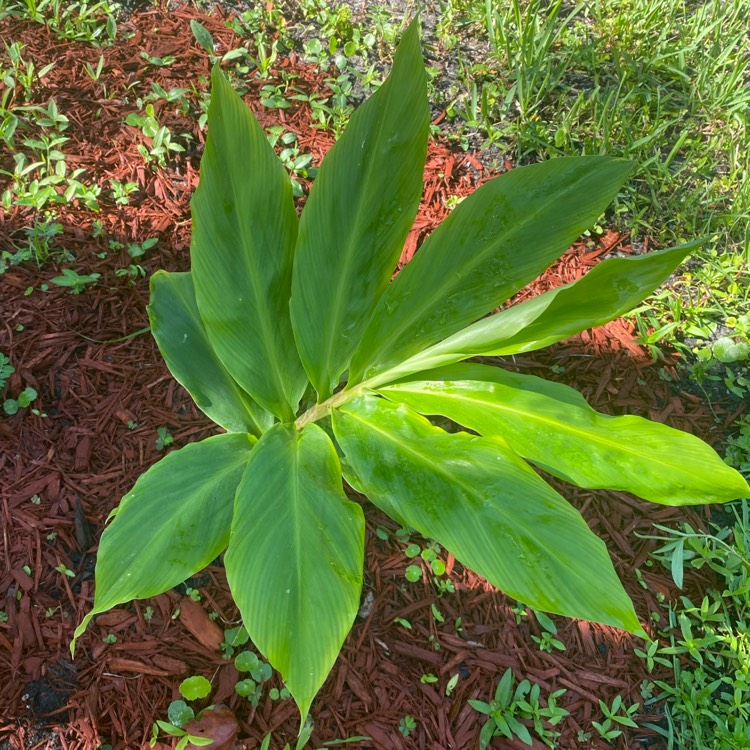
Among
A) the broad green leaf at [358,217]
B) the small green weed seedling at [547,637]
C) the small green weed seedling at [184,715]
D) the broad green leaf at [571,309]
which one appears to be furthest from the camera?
the small green weed seedling at [547,637]

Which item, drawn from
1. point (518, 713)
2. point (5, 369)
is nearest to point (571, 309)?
point (518, 713)

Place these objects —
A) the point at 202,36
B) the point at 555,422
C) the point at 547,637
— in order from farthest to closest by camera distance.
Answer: the point at 202,36 → the point at 547,637 → the point at 555,422

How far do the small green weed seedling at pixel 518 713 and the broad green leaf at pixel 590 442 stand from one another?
746 mm

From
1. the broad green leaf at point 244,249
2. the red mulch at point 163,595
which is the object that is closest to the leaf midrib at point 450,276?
the broad green leaf at point 244,249

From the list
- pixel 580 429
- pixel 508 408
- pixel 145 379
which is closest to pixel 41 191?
pixel 145 379

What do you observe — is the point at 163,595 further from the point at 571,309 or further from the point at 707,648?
the point at 707,648

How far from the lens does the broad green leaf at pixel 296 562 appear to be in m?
0.99

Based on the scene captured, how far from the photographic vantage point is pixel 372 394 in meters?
1.38

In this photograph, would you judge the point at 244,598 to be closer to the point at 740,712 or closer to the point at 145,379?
the point at 145,379

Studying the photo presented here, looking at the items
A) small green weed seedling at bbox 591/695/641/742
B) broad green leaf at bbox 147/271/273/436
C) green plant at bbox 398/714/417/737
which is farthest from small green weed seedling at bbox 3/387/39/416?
small green weed seedling at bbox 591/695/641/742

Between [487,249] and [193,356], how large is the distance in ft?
2.35

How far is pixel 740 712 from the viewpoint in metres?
1.61

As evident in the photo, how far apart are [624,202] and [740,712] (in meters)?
1.67

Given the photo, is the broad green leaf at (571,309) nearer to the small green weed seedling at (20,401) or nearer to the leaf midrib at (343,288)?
the leaf midrib at (343,288)
